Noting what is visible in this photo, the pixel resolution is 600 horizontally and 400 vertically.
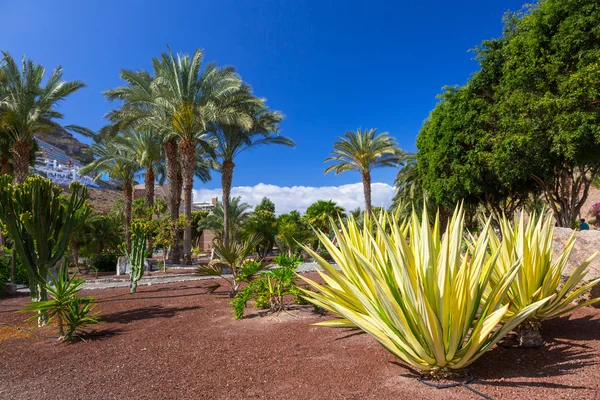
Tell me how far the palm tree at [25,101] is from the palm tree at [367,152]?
53.6 ft

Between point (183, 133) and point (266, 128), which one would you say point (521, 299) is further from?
point (266, 128)

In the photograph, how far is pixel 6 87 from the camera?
1675 centimetres

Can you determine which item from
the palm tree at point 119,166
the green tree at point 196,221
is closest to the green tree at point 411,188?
the palm tree at point 119,166

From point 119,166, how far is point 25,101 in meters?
8.52

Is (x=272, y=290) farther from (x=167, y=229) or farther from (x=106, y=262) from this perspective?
(x=106, y=262)

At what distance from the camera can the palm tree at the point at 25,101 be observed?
16438mm

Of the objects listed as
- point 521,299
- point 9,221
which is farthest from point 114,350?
point 521,299

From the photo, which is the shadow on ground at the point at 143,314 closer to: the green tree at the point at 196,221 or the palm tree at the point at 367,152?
the palm tree at the point at 367,152

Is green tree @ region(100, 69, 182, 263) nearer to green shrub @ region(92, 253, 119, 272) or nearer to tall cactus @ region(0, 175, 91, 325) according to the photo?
green shrub @ region(92, 253, 119, 272)

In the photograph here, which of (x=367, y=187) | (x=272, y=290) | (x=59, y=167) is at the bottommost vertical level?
(x=272, y=290)

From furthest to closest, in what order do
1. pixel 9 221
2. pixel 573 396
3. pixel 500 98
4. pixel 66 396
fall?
1. pixel 500 98
2. pixel 9 221
3. pixel 66 396
4. pixel 573 396

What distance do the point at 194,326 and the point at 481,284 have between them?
479 centimetres

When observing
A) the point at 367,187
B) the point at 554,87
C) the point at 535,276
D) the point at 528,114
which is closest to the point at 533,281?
the point at 535,276

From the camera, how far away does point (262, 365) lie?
400 cm
